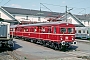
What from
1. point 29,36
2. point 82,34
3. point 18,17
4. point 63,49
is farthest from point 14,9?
point 63,49

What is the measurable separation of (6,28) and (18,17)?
3825 centimetres

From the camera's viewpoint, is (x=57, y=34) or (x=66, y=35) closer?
(x=57, y=34)

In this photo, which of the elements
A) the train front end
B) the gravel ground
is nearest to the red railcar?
the train front end

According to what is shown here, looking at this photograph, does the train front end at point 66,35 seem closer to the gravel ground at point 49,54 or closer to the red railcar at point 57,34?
the red railcar at point 57,34

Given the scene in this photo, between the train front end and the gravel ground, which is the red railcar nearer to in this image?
the train front end

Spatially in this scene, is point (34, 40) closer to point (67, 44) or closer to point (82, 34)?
point (67, 44)

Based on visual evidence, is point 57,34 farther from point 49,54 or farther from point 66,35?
point 49,54

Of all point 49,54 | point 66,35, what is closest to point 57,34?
point 66,35

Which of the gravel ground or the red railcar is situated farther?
the red railcar

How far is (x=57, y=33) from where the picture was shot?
2044 cm

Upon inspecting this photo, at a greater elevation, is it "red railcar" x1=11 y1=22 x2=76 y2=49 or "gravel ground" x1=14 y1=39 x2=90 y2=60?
"red railcar" x1=11 y1=22 x2=76 y2=49

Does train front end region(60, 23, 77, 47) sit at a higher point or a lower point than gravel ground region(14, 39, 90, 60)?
higher

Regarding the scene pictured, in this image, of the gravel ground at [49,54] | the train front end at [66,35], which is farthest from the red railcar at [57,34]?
the gravel ground at [49,54]

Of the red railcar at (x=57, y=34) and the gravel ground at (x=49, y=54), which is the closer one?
the gravel ground at (x=49, y=54)
